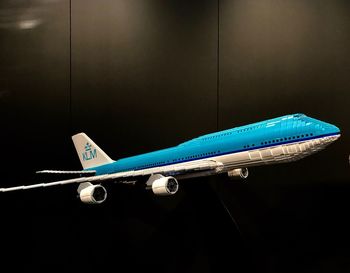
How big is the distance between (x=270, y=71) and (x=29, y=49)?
10.1ft

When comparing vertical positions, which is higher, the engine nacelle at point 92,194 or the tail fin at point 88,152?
the tail fin at point 88,152

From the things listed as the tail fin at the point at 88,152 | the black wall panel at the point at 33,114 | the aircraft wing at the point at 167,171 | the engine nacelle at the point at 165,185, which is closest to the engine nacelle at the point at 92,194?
the aircraft wing at the point at 167,171

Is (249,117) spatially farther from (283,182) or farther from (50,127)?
(50,127)

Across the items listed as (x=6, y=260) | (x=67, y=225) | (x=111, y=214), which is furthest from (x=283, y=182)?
(x=6, y=260)

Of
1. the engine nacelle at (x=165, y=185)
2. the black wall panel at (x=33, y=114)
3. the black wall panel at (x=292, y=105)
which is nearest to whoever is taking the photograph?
the engine nacelle at (x=165, y=185)

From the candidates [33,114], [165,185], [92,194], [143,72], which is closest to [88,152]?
[92,194]

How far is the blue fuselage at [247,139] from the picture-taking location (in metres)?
3.91

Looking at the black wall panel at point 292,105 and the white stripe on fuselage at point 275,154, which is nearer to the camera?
the white stripe on fuselage at point 275,154

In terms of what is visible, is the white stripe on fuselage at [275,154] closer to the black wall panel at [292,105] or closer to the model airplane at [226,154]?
the model airplane at [226,154]

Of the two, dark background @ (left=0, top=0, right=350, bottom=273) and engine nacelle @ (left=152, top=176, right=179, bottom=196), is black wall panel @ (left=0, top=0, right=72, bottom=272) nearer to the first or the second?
dark background @ (left=0, top=0, right=350, bottom=273)

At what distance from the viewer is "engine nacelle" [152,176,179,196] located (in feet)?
13.9

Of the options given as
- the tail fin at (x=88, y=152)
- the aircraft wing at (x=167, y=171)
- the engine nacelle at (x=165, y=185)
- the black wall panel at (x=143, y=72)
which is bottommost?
the engine nacelle at (x=165, y=185)

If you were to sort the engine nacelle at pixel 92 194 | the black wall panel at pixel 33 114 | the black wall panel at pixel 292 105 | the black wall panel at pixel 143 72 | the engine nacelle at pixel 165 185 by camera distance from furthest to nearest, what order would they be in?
1. the black wall panel at pixel 33 114
2. the black wall panel at pixel 143 72
3. the black wall panel at pixel 292 105
4. the engine nacelle at pixel 92 194
5. the engine nacelle at pixel 165 185

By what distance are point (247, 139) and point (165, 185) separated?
88 centimetres
